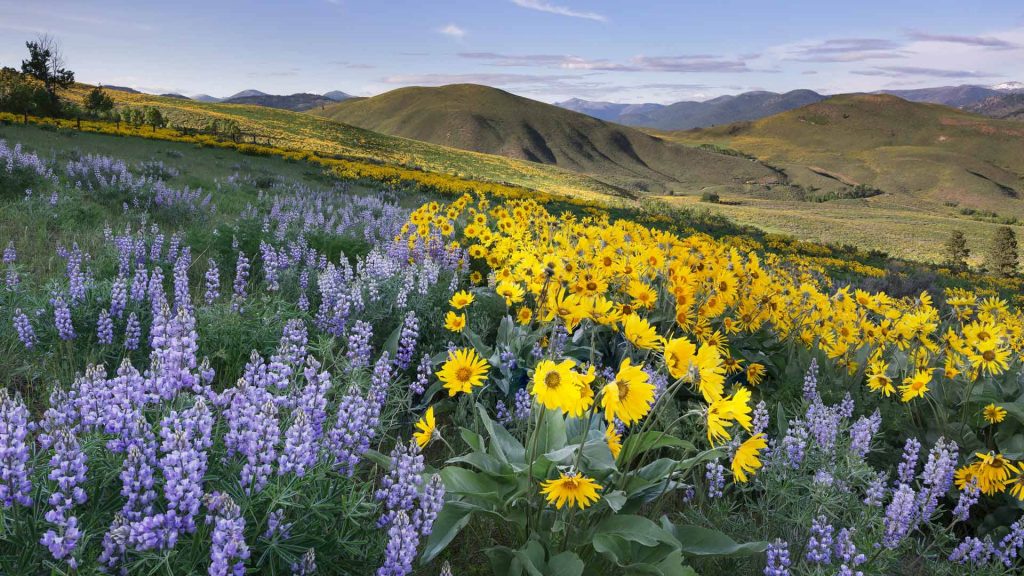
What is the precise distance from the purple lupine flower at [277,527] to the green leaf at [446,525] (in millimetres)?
557

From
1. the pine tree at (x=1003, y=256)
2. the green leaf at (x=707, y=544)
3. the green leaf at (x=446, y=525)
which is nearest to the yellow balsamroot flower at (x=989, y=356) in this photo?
the green leaf at (x=707, y=544)

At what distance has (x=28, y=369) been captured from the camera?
3.10 metres

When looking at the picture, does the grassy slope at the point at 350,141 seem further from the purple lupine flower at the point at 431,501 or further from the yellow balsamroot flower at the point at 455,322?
the purple lupine flower at the point at 431,501

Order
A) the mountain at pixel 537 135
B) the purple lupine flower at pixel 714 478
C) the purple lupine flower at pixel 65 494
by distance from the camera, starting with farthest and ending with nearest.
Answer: the mountain at pixel 537 135 < the purple lupine flower at pixel 714 478 < the purple lupine flower at pixel 65 494

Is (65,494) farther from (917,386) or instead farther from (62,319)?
(917,386)

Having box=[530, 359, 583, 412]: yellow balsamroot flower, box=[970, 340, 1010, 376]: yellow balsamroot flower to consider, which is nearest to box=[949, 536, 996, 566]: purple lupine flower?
box=[970, 340, 1010, 376]: yellow balsamroot flower

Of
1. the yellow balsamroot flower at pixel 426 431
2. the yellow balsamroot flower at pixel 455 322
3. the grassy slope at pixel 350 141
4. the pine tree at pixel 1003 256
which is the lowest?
the pine tree at pixel 1003 256

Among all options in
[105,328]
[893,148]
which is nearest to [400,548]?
[105,328]

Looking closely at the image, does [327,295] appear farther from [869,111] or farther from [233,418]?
[869,111]

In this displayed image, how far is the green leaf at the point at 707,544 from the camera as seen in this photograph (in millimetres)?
2203

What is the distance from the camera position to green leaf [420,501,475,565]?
217 centimetres

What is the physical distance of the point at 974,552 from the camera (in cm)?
247

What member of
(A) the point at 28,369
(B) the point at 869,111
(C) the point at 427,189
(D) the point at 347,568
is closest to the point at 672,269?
(D) the point at 347,568

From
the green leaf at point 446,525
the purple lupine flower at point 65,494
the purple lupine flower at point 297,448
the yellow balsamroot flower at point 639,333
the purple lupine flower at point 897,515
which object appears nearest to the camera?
the purple lupine flower at point 65,494
